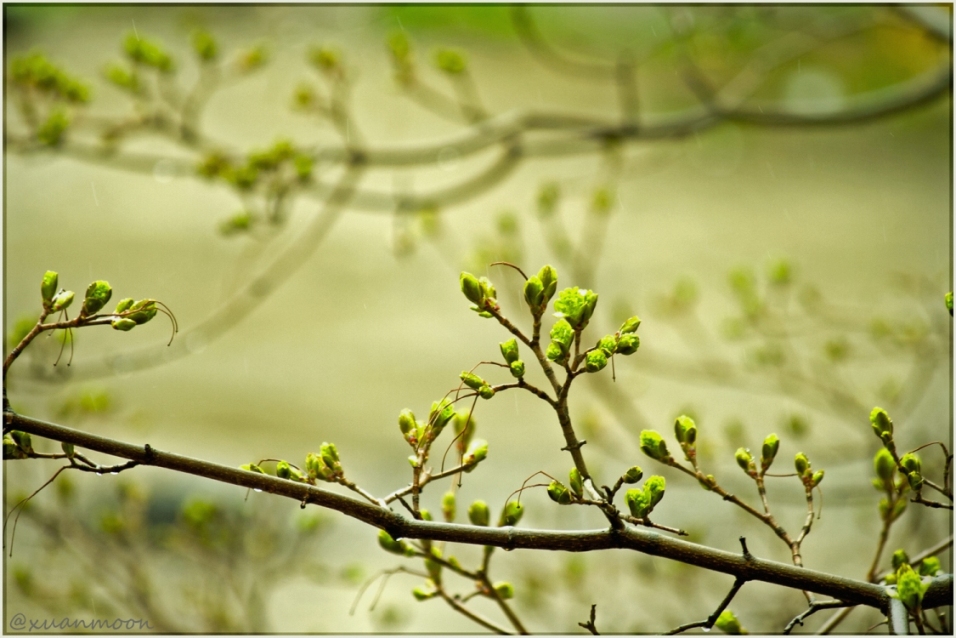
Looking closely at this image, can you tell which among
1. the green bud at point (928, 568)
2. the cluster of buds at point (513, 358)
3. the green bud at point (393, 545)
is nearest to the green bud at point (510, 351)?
the cluster of buds at point (513, 358)

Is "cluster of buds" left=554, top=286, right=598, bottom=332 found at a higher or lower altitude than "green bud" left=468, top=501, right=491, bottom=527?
higher

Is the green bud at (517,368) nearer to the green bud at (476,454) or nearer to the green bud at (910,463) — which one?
the green bud at (476,454)

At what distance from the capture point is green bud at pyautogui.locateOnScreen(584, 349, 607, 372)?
1.02ft

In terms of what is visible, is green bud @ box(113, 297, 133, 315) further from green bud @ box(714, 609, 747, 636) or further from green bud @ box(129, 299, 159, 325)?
green bud @ box(714, 609, 747, 636)

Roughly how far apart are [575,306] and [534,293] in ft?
0.06

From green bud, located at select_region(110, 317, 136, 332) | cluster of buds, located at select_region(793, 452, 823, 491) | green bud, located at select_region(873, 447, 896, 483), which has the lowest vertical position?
cluster of buds, located at select_region(793, 452, 823, 491)

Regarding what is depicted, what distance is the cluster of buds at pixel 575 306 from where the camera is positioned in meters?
0.30

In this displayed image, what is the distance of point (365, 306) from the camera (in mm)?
2092

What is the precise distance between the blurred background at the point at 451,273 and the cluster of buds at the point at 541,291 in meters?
0.44

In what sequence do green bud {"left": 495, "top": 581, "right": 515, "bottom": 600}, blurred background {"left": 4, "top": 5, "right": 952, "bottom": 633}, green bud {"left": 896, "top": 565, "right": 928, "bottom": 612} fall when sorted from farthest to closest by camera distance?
blurred background {"left": 4, "top": 5, "right": 952, "bottom": 633}
green bud {"left": 495, "top": 581, "right": 515, "bottom": 600}
green bud {"left": 896, "top": 565, "right": 928, "bottom": 612}

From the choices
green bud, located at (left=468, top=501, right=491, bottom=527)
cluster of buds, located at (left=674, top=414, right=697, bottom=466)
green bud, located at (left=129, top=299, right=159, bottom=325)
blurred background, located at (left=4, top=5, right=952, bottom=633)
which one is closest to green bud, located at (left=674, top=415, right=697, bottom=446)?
cluster of buds, located at (left=674, top=414, right=697, bottom=466)

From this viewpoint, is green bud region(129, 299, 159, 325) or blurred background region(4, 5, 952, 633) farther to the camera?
blurred background region(4, 5, 952, 633)

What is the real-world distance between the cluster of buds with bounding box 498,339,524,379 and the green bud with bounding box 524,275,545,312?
0.7 inches

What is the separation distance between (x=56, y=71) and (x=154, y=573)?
Result: 0.62 meters
